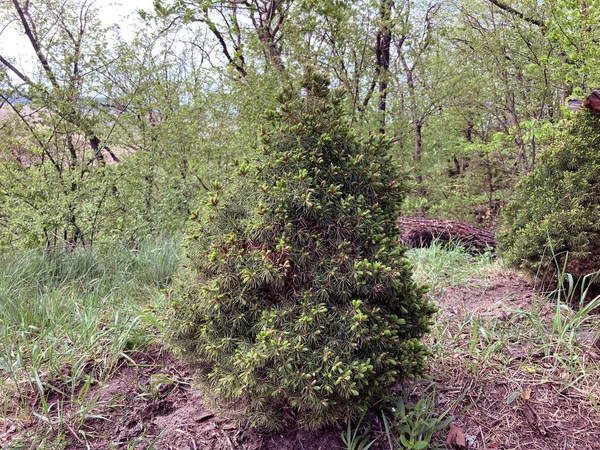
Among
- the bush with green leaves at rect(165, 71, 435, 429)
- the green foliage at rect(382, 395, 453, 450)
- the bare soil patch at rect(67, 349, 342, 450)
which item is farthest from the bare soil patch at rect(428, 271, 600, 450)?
the bare soil patch at rect(67, 349, 342, 450)

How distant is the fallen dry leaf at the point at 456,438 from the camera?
1615 mm

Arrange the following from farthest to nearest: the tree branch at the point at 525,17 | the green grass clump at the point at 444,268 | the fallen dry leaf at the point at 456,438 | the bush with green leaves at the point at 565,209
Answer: the tree branch at the point at 525,17
the green grass clump at the point at 444,268
the bush with green leaves at the point at 565,209
the fallen dry leaf at the point at 456,438

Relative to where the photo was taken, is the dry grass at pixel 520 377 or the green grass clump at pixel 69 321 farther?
the green grass clump at pixel 69 321

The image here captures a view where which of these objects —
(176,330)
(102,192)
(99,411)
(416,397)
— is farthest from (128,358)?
(102,192)

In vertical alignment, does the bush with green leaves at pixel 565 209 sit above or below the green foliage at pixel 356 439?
above

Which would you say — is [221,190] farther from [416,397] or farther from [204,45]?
[204,45]

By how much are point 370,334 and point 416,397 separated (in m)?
0.69

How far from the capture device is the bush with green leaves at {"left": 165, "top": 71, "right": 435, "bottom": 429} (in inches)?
54.0

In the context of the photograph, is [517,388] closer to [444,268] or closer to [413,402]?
[413,402]

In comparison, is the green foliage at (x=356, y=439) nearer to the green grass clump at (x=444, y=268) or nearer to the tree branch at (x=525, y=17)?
the green grass clump at (x=444, y=268)

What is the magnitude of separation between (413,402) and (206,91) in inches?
243

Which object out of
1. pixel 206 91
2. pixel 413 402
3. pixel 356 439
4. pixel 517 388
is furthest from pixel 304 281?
pixel 206 91

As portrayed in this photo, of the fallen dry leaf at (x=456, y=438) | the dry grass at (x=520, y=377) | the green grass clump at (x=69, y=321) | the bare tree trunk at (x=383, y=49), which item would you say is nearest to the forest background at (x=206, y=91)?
the bare tree trunk at (x=383, y=49)

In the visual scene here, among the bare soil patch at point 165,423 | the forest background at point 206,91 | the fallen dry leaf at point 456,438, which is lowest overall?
the fallen dry leaf at point 456,438
